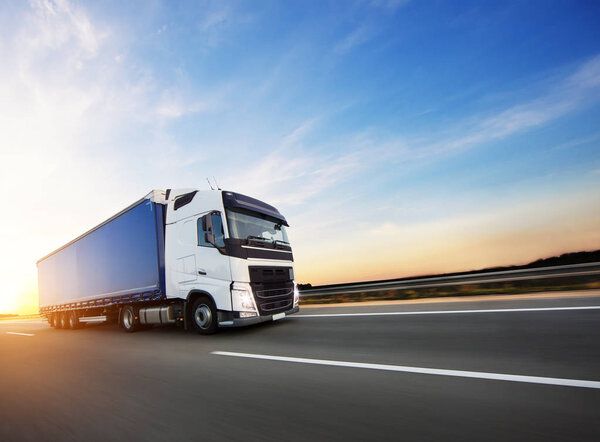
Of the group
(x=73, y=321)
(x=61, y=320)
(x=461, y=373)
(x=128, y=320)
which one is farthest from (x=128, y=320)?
(x=461, y=373)

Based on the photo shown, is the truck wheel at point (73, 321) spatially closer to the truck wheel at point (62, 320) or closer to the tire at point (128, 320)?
the truck wheel at point (62, 320)

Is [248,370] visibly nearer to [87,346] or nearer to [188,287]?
[188,287]

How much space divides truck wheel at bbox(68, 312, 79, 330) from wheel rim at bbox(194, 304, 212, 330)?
8.47 metres

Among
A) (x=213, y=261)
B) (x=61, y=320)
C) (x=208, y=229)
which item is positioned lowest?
(x=61, y=320)

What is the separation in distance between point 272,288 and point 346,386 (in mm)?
4141

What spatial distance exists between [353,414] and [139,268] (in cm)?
757

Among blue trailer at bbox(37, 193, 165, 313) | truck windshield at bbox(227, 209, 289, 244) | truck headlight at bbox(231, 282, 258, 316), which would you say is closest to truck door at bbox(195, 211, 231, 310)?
truck headlight at bbox(231, 282, 258, 316)

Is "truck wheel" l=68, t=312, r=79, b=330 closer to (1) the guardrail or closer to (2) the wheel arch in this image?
(2) the wheel arch

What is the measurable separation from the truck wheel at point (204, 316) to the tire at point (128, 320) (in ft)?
9.70

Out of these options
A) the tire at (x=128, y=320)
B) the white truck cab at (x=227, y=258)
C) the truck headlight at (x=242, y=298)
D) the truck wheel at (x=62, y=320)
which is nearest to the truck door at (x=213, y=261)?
the white truck cab at (x=227, y=258)

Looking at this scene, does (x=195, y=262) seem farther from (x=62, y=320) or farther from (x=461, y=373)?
(x=62, y=320)

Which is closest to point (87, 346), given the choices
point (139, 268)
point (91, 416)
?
point (139, 268)

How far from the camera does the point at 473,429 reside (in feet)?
7.37

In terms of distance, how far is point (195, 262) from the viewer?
7.25 m
